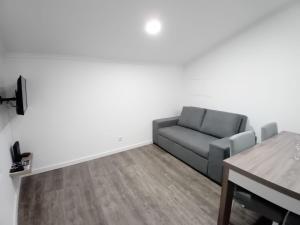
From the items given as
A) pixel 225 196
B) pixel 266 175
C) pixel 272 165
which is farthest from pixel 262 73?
pixel 225 196

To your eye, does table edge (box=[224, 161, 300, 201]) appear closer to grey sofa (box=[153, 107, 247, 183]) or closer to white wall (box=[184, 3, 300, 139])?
grey sofa (box=[153, 107, 247, 183])

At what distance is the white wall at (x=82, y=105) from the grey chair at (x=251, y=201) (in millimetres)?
2124

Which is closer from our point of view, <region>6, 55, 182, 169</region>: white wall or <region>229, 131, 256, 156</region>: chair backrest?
<region>229, 131, 256, 156</region>: chair backrest

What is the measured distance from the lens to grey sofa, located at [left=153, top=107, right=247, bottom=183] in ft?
7.11

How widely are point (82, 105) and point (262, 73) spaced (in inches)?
119

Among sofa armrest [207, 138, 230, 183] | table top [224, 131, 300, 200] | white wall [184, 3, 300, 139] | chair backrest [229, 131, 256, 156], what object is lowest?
sofa armrest [207, 138, 230, 183]

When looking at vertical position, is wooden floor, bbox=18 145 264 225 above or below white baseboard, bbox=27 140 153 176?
below

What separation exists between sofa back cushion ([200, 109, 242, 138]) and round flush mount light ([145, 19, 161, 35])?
1.83 m

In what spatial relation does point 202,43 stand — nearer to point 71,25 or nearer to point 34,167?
point 71,25

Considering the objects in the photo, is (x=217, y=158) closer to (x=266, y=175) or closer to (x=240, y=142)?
(x=240, y=142)

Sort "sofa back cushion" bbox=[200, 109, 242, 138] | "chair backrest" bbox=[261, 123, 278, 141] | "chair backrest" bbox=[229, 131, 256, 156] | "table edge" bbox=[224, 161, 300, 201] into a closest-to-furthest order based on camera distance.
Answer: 1. "table edge" bbox=[224, 161, 300, 201]
2. "chair backrest" bbox=[229, 131, 256, 156]
3. "chair backrest" bbox=[261, 123, 278, 141]
4. "sofa back cushion" bbox=[200, 109, 242, 138]

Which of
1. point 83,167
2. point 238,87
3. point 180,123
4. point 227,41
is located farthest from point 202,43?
point 83,167

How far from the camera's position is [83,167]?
102 inches

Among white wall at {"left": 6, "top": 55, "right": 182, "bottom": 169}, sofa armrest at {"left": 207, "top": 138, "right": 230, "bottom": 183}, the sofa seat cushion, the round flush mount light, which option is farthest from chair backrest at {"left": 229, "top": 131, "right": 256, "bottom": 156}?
white wall at {"left": 6, "top": 55, "right": 182, "bottom": 169}
